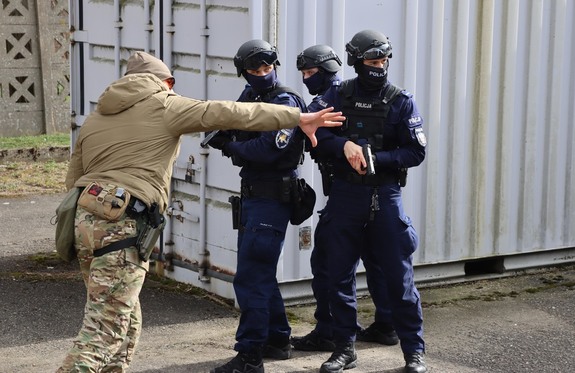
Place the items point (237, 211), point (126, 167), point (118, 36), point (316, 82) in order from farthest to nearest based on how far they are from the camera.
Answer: point (118, 36) → point (316, 82) → point (237, 211) → point (126, 167)

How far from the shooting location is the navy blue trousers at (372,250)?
6.51 meters

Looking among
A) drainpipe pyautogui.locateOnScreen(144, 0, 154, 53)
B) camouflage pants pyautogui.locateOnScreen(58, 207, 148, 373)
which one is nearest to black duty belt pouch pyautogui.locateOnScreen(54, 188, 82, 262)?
camouflage pants pyautogui.locateOnScreen(58, 207, 148, 373)

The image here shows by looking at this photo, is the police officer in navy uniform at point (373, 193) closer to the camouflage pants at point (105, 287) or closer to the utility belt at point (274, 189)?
the utility belt at point (274, 189)

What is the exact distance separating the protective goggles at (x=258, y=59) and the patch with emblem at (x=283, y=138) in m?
0.44

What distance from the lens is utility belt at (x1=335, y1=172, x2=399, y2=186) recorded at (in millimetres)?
6496

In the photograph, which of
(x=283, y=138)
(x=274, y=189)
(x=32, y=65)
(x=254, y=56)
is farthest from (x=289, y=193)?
(x=32, y=65)

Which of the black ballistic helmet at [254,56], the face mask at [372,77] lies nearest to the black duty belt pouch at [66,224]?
the black ballistic helmet at [254,56]

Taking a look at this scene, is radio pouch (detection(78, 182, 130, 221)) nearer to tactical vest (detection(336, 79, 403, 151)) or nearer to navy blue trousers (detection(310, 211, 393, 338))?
tactical vest (detection(336, 79, 403, 151))

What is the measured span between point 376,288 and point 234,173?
138 centimetres

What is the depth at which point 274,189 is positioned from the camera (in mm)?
6559

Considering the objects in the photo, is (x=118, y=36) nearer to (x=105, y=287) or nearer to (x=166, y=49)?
(x=166, y=49)

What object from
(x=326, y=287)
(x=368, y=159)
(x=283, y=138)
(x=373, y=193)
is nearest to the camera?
(x=368, y=159)

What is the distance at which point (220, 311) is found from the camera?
26.1 feet

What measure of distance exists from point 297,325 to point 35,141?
757 centimetres
